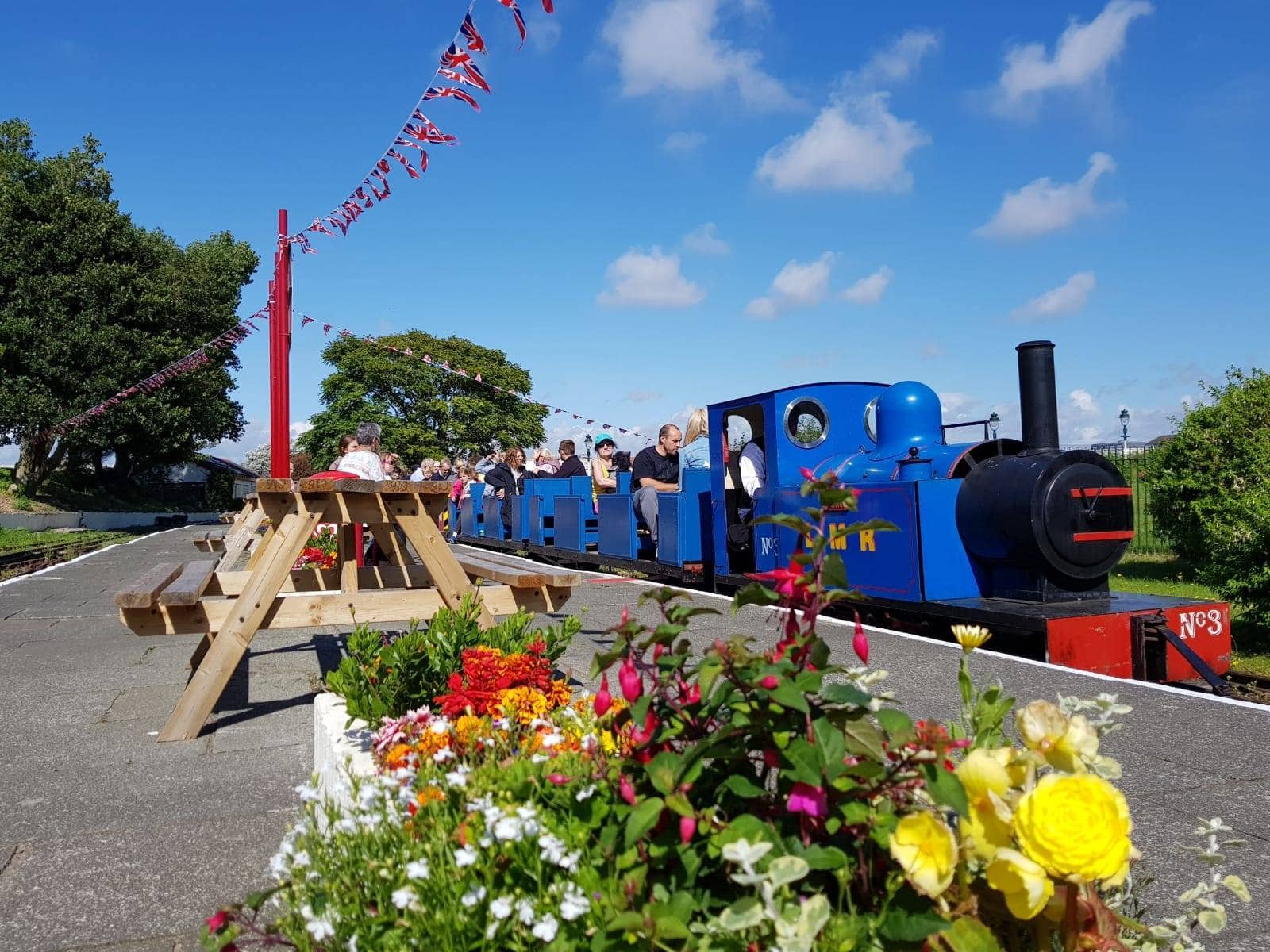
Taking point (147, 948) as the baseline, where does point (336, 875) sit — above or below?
above

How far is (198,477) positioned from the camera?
193 feet

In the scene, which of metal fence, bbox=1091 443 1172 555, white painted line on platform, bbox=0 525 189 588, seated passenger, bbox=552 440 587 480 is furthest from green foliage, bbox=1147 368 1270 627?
white painted line on platform, bbox=0 525 189 588

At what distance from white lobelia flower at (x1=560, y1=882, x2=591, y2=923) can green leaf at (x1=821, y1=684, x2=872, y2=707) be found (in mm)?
517

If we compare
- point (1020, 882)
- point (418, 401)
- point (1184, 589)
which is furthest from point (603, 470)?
point (418, 401)

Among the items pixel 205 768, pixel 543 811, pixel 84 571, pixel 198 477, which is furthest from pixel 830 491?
pixel 198 477

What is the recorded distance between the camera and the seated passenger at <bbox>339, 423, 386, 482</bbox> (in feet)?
27.6

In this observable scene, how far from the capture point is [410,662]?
131 inches

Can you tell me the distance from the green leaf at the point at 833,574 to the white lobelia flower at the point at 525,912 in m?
0.74

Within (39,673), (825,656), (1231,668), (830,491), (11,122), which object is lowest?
(1231,668)

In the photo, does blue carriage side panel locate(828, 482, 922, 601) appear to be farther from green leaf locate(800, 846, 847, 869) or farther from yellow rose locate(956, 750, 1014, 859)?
green leaf locate(800, 846, 847, 869)

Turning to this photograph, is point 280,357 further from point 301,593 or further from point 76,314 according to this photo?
point 76,314

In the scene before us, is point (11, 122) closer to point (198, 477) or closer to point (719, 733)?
point (198, 477)

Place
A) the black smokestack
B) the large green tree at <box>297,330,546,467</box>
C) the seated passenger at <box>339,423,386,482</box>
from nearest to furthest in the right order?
the black smokestack, the seated passenger at <box>339,423,386,482</box>, the large green tree at <box>297,330,546,467</box>

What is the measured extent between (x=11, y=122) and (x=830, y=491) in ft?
131
